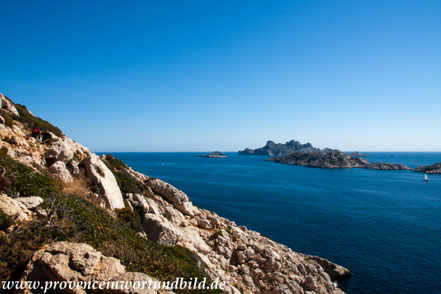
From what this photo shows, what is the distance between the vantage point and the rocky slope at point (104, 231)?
8.50 metres

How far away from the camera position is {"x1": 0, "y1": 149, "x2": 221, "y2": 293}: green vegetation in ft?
27.1

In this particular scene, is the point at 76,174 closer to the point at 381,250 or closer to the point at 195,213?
the point at 195,213

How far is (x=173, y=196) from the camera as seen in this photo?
1057 inches

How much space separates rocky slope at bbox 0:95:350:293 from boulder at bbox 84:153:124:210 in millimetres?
96

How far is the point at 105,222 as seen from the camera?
13047mm

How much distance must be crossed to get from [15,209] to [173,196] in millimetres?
17969

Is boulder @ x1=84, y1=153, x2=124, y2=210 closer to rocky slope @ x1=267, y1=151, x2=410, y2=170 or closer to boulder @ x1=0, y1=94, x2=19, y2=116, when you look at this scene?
boulder @ x1=0, y1=94, x2=19, y2=116

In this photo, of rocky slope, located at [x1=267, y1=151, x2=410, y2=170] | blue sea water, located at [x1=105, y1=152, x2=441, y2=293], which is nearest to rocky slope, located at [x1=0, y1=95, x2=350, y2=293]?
blue sea water, located at [x1=105, y1=152, x2=441, y2=293]

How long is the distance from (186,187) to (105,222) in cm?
6481

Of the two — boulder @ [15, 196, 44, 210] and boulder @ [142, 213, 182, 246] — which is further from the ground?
boulder @ [15, 196, 44, 210]

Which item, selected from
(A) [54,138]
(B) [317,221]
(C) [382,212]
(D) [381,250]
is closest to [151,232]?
(A) [54,138]

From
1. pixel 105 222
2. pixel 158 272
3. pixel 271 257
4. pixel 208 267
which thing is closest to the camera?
pixel 158 272

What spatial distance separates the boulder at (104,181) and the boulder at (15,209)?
7683 mm

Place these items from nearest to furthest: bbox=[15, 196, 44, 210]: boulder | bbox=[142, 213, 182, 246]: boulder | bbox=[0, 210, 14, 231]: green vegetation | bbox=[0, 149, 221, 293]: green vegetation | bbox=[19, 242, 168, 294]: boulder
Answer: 1. bbox=[19, 242, 168, 294]: boulder
2. bbox=[0, 149, 221, 293]: green vegetation
3. bbox=[0, 210, 14, 231]: green vegetation
4. bbox=[15, 196, 44, 210]: boulder
5. bbox=[142, 213, 182, 246]: boulder
